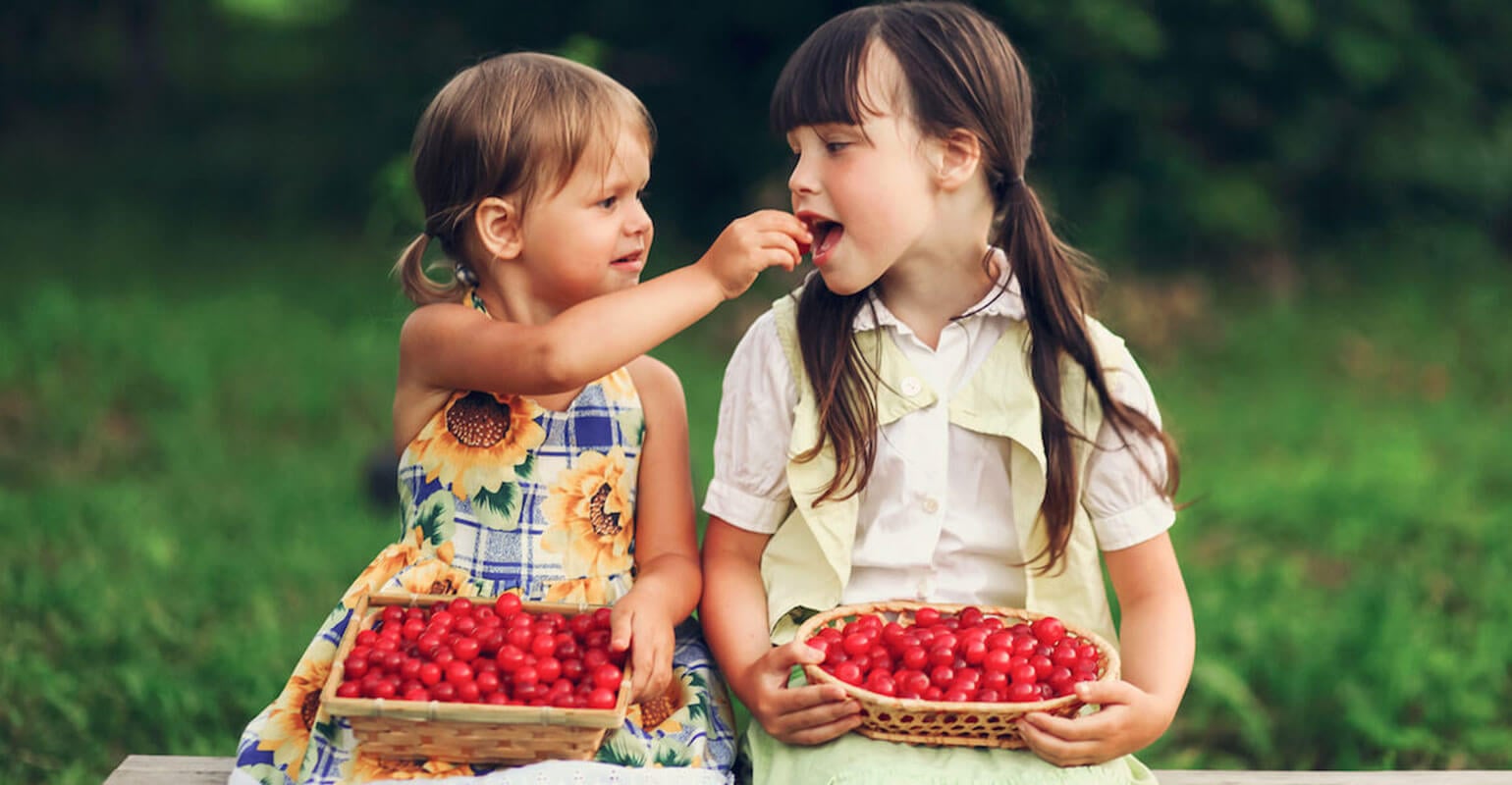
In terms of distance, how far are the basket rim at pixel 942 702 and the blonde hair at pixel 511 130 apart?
2.54 ft

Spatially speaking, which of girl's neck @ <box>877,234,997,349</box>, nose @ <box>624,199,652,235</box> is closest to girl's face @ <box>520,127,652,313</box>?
nose @ <box>624,199,652,235</box>

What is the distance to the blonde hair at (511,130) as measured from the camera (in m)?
2.31

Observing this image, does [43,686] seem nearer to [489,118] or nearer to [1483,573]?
[489,118]

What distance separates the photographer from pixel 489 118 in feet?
7.61

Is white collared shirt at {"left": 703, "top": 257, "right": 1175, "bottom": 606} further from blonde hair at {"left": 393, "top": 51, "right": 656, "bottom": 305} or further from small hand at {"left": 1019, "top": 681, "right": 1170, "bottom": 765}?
blonde hair at {"left": 393, "top": 51, "right": 656, "bottom": 305}

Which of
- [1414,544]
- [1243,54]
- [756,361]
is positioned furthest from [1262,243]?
[756,361]

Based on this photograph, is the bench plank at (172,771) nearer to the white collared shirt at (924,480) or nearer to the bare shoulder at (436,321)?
the bare shoulder at (436,321)

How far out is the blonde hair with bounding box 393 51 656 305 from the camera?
7.58 feet

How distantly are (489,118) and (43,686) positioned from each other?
1923 mm

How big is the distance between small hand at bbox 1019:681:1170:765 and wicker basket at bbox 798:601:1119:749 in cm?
2

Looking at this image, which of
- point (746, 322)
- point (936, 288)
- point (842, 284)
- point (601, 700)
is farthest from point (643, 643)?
point (746, 322)

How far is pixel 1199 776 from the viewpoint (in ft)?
8.04

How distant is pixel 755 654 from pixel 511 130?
2.88 ft

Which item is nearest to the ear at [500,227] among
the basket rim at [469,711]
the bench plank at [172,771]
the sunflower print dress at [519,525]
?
the sunflower print dress at [519,525]
